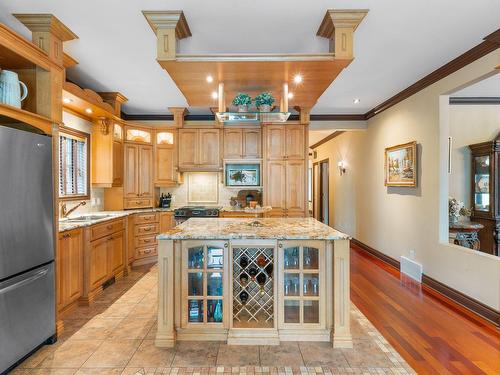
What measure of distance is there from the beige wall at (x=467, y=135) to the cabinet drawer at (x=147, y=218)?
4710 millimetres

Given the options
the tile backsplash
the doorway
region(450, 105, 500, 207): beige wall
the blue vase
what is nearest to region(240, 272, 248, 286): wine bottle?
the blue vase

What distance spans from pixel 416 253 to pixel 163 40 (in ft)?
13.2

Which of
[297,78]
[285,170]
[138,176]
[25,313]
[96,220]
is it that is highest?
[297,78]

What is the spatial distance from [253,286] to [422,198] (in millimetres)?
2753

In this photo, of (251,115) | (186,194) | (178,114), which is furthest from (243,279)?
(178,114)

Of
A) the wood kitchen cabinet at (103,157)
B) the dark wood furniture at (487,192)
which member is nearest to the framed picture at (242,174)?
the wood kitchen cabinet at (103,157)

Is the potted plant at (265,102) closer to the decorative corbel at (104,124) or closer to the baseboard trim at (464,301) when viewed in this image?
the decorative corbel at (104,124)

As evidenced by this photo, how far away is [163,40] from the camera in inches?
95.9

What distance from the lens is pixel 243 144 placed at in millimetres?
5254

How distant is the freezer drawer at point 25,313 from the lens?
6.58 ft

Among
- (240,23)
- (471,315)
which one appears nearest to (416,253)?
(471,315)

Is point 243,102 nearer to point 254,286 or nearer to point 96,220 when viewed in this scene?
point 254,286

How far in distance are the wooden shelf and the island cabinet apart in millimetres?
1194

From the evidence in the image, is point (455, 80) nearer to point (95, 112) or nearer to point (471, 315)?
point (471, 315)
